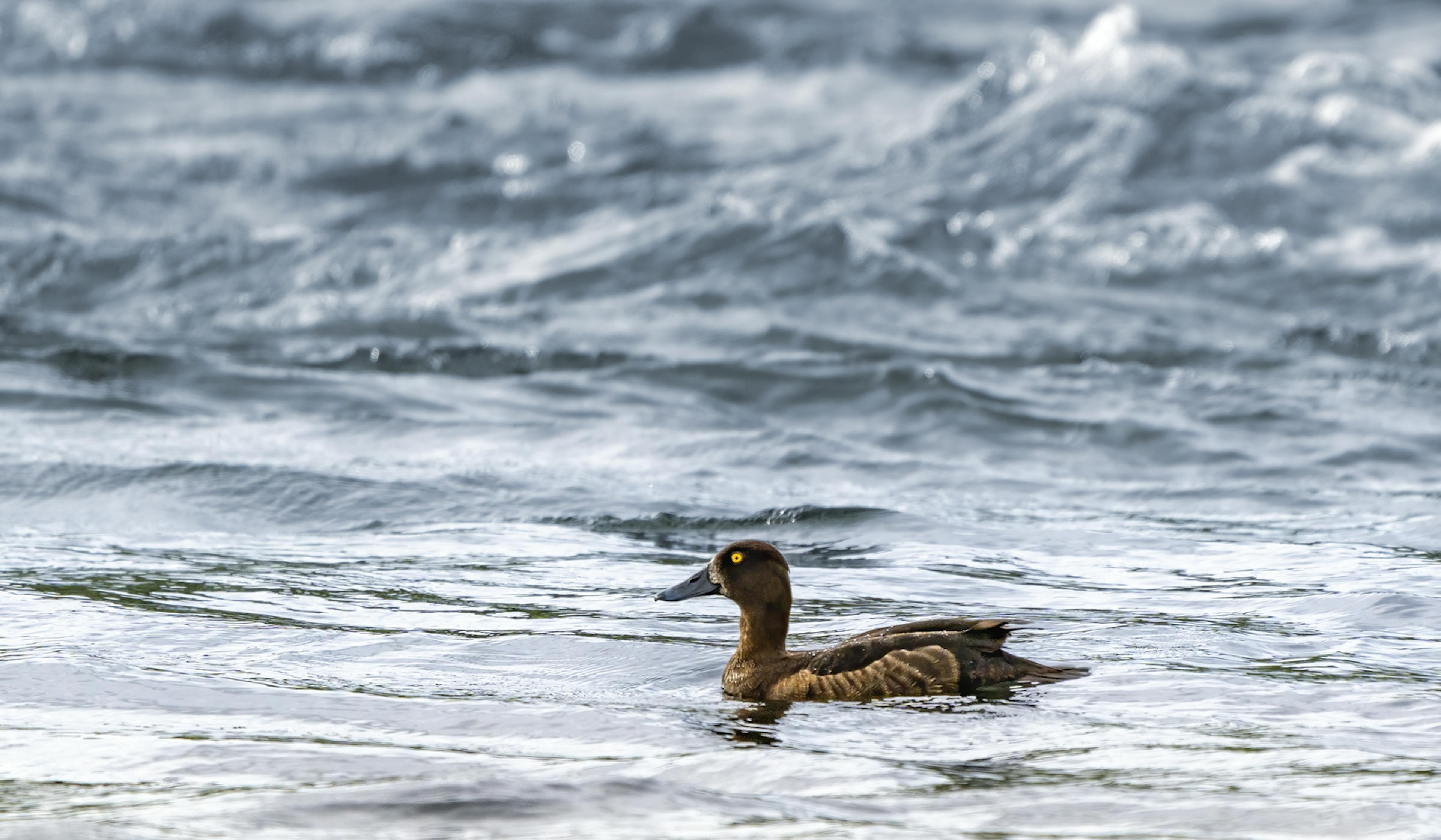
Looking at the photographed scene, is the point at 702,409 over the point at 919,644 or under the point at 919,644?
over

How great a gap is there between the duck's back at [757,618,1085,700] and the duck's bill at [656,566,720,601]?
0.63 m

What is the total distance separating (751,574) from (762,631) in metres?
0.24

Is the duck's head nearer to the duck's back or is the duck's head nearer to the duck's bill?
the duck's bill

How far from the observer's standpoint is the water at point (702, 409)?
22.0 feet

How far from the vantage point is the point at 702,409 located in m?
16.5

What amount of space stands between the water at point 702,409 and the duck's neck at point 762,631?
0.99ft

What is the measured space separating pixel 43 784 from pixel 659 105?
81.6ft

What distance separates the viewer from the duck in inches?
295

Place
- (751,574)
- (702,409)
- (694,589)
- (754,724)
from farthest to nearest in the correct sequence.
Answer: (702,409), (694,589), (751,574), (754,724)

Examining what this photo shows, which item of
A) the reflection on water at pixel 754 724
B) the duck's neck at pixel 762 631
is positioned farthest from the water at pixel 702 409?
the duck's neck at pixel 762 631

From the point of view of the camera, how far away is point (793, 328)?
19328mm

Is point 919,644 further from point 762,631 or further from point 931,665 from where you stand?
point 762,631

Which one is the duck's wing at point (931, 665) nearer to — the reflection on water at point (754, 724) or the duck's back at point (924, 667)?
the duck's back at point (924, 667)

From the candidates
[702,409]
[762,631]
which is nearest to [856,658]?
[762,631]
